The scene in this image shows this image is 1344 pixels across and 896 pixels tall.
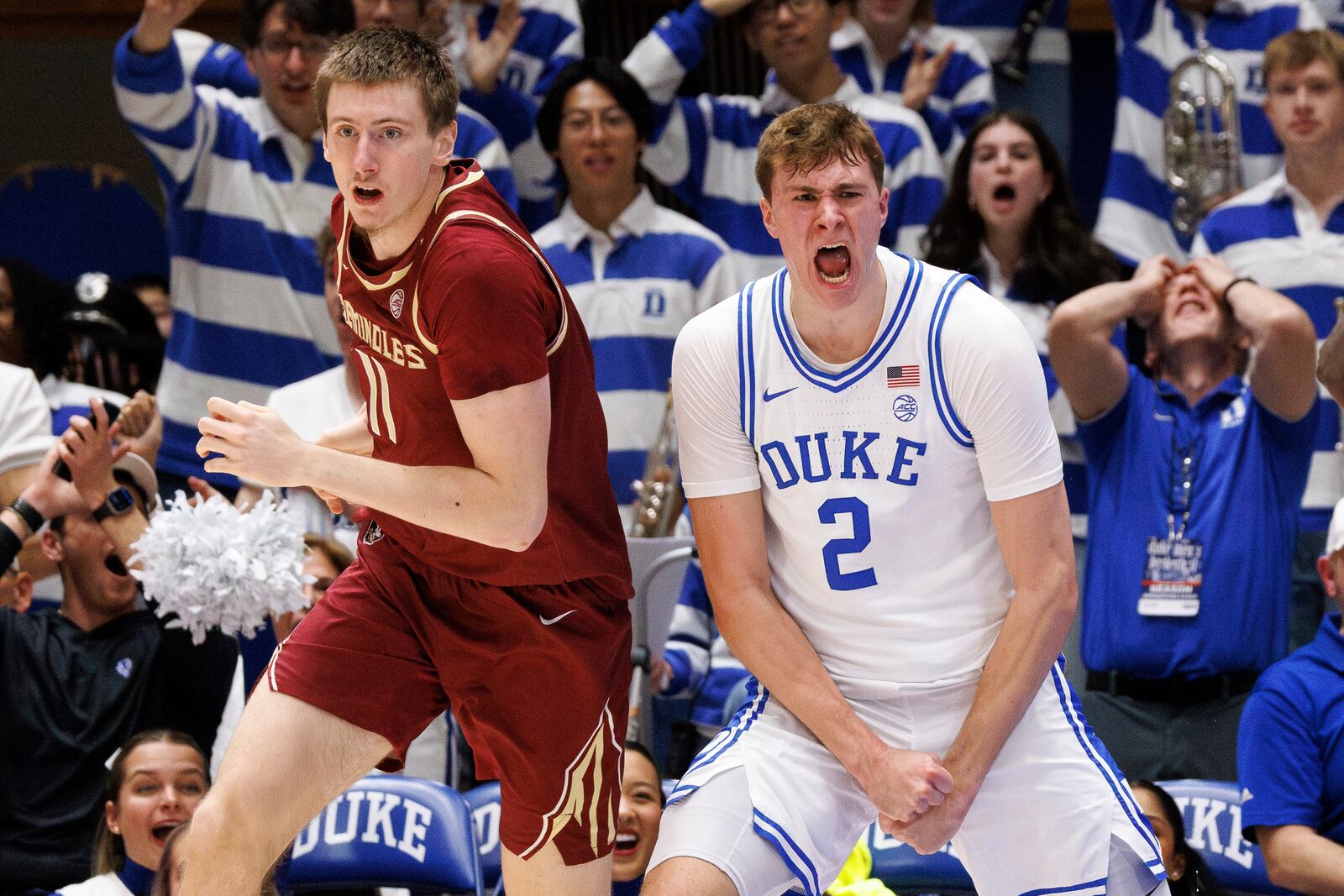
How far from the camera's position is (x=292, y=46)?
6016 mm

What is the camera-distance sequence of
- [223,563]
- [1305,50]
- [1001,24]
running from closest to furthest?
1. [223,563]
2. [1305,50]
3. [1001,24]

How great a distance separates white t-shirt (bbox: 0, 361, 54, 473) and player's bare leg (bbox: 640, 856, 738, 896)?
9.42ft

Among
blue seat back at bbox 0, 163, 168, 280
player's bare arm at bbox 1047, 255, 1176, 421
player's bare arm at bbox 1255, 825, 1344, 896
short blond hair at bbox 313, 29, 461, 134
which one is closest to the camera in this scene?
short blond hair at bbox 313, 29, 461, 134

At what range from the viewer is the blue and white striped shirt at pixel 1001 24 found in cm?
702

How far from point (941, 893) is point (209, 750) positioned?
211 cm

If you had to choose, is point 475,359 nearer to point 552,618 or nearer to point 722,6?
point 552,618

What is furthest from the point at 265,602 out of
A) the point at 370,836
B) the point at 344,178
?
the point at 344,178

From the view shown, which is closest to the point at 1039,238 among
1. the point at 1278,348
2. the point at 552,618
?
the point at 1278,348

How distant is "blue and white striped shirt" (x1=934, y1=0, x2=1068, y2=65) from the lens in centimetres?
702

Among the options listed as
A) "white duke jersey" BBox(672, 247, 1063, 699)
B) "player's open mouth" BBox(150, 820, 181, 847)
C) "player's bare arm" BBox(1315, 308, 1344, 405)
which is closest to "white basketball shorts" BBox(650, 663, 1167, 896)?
"white duke jersey" BBox(672, 247, 1063, 699)

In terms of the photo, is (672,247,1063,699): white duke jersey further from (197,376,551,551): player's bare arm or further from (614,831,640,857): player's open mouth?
(614,831,640,857): player's open mouth

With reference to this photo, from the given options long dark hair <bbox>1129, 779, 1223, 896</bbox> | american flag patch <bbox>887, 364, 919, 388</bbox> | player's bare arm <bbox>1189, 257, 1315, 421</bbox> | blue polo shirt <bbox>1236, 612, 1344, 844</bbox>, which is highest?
american flag patch <bbox>887, 364, 919, 388</bbox>

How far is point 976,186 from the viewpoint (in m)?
5.85

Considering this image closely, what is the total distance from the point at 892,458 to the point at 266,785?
136cm
